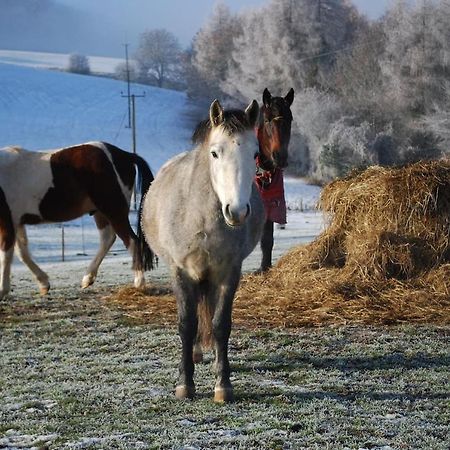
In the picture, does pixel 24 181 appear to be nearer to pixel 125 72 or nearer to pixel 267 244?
pixel 267 244

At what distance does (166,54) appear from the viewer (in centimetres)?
9294

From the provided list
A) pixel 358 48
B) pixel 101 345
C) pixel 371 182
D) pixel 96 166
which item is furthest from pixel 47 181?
pixel 358 48

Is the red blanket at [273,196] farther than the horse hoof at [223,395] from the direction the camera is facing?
Yes

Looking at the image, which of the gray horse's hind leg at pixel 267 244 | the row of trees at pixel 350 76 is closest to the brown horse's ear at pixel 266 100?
the gray horse's hind leg at pixel 267 244

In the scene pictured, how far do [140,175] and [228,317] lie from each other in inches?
183

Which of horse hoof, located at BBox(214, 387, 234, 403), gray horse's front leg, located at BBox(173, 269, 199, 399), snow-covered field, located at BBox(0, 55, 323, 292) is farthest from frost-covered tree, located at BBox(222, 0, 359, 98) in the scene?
horse hoof, located at BBox(214, 387, 234, 403)

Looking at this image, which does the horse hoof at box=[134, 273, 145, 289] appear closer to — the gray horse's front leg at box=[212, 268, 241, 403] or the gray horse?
the gray horse

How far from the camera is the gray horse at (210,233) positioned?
4254 mm

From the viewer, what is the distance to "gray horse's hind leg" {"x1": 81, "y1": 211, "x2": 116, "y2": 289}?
9344mm

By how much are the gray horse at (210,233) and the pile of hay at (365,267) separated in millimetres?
2139

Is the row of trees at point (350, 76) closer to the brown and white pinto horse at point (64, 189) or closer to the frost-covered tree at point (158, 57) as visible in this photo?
the brown and white pinto horse at point (64, 189)

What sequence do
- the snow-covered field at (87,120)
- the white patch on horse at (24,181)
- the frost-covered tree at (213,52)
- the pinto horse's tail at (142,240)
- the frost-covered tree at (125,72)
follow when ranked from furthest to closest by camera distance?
the frost-covered tree at (125,72) → the frost-covered tree at (213,52) → the snow-covered field at (87,120) → the white patch on horse at (24,181) → the pinto horse's tail at (142,240)

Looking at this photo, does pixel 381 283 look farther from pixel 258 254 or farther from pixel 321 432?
pixel 258 254

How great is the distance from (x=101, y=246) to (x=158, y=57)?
85.7m
